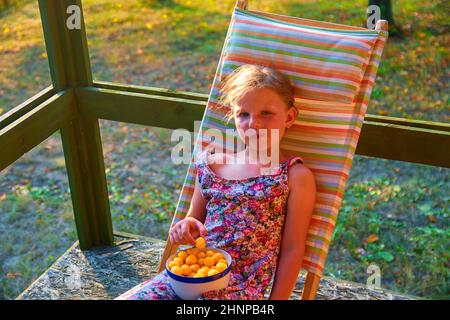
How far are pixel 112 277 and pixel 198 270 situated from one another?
54.9 inches

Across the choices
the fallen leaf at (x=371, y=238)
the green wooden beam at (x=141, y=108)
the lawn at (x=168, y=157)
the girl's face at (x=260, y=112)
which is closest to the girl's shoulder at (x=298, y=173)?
the girl's face at (x=260, y=112)

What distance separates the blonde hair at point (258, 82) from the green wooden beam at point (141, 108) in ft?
1.77

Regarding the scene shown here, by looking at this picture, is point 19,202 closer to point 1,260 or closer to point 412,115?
point 1,260

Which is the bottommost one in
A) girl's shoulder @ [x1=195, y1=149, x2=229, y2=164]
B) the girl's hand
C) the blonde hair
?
the girl's hand

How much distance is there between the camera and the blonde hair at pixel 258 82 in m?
2.26

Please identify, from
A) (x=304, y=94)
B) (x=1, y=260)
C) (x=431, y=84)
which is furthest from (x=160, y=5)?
(x=304, y=94)

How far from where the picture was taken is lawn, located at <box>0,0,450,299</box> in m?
3.84

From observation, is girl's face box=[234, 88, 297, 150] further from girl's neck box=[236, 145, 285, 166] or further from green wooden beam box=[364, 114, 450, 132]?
green wooden beam box=[364, 114, 450, 132]

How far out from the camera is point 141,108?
9.88 ft

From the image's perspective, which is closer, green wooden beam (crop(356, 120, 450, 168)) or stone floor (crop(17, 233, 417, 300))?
green wooden beam (crop(356, 120, 450, 168))

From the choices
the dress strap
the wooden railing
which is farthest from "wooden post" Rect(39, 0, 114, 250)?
the dress strap

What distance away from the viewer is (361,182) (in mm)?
4500

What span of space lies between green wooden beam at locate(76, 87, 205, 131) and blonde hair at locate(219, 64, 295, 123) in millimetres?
539

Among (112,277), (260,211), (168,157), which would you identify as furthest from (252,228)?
(168,157)
